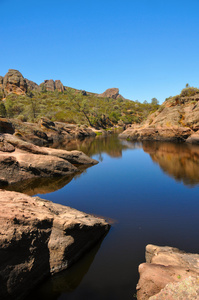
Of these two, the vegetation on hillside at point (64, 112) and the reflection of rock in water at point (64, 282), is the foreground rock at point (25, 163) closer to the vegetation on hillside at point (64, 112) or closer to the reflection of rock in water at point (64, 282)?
the reflection of rock in water at point (64, 282)

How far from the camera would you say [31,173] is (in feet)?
76.7

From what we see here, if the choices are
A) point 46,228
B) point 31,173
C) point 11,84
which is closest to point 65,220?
point 46,228

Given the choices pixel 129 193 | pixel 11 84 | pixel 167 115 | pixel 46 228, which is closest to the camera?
pixel 46 228

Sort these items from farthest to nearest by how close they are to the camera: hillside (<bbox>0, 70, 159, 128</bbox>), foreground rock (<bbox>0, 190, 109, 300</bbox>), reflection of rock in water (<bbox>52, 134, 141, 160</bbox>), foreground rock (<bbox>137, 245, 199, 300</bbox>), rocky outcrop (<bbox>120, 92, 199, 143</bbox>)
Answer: hillside (<bbox>0, 70, 159, 128</bbox>) < rocky outcrop (<bbox>120, 92, 199, 143</bbox>) < reflection of rock in water (<bbox>52, 134, 141, 160</bbox>) < foreground rock (<bbox>0, 190, 109, 300</bbox>) < foreground rock (<bbox>137, 245, 199, 300</bbox>)

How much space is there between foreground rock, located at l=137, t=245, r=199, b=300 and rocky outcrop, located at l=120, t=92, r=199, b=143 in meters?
49.3

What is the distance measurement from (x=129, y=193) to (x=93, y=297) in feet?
37.6

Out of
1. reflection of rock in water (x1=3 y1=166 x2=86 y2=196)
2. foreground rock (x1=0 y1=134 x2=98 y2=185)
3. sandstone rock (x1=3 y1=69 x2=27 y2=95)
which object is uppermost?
sandstone rock (x1=3 y1=69 x2=27 y2=95)

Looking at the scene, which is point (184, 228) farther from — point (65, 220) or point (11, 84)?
point (11, 84)

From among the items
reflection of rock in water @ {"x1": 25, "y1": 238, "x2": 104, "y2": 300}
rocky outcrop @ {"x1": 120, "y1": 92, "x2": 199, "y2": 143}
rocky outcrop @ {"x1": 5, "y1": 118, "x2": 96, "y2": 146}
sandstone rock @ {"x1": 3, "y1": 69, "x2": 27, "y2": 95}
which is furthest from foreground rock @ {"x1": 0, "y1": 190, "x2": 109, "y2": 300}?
sandstone rock @ {"x1": 3, "y1": 69, "x2": 27, "y2": 95}

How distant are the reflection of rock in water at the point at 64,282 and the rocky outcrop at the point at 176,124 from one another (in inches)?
1987

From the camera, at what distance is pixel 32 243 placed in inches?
326

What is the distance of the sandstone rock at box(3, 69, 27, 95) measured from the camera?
144m

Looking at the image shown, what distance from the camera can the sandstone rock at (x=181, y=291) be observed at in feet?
19.2

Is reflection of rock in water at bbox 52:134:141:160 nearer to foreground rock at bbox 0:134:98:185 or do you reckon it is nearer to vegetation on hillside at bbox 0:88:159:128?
foreground rock at bbox 0:134:98:185
